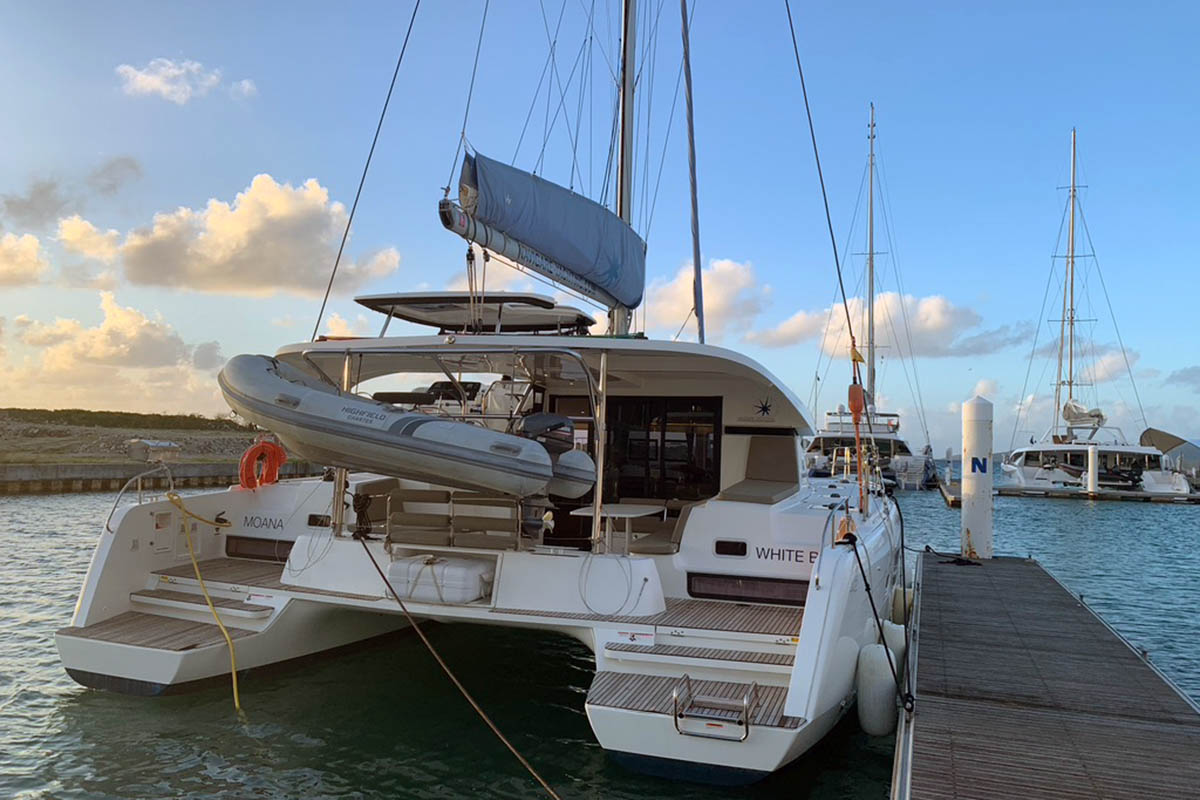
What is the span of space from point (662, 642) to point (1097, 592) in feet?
42.6

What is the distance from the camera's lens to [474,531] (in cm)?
657

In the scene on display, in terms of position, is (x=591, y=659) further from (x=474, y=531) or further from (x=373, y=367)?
(x=373, y=367)

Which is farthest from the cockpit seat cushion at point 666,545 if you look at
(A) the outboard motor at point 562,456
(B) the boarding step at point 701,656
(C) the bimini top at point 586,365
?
(C) the bimini top at point 586,365

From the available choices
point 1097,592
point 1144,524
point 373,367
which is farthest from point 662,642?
point 1144,524

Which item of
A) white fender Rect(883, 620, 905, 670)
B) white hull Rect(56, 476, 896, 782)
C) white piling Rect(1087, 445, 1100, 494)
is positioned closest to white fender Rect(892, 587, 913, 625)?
white hull Rect(56, 476, 896, 782)

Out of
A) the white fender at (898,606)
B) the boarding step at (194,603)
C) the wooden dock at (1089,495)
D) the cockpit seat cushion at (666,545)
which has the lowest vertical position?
the white fender at (898,606)

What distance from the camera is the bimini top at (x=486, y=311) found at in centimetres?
785

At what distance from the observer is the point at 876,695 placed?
5.88 metres

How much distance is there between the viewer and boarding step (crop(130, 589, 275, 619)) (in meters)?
6.39

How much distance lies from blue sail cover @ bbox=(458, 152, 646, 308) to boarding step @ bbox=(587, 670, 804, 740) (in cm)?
356

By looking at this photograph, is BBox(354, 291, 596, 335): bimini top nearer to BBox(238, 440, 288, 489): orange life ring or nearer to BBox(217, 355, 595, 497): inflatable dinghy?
BBox(238, 440, 288, 489): orange life ring

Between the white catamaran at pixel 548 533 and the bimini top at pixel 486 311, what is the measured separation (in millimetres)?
32

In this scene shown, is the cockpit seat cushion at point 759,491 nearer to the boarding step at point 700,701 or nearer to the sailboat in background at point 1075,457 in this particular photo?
the boarding step at point 700,701

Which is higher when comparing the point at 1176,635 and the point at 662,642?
the point at 662,642
